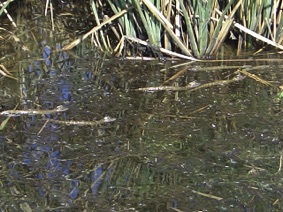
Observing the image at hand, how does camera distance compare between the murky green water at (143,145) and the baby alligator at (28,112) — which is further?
the baby alligator at (28,112)

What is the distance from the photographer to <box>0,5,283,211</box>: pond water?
96.5 inches

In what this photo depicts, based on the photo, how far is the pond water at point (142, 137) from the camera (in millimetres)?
2451

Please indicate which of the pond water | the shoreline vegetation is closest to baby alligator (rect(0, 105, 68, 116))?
the pond water

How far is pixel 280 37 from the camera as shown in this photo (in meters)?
3.95

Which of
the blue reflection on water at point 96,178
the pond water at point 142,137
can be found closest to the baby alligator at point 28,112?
the pond water at point 142,137

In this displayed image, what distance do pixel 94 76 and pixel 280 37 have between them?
45.0 inches

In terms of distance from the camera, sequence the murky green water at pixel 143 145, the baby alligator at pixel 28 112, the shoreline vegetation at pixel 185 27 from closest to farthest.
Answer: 1. the murky green water at pixel 143 145
2. the baby alligator at pixel 28 112
3. the shoreline vegetation at pixel 185 27

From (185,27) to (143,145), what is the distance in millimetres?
1360

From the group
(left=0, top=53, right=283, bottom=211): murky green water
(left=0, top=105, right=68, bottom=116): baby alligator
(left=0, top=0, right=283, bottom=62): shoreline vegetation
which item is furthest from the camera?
(left=0, top=0, right=283, bottom=62): shoreline vegetation

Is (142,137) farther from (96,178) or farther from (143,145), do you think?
(96,178)

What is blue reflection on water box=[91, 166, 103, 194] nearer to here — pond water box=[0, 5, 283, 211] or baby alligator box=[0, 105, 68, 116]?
pond water box=[0, 5, 283, 211]

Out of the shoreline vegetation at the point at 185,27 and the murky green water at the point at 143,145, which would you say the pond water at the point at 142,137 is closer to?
the murky green water at the point at 143,145

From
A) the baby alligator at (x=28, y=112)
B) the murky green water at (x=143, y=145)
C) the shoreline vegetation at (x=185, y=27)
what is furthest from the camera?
the shoreline vegetation at (x=185, y=27)

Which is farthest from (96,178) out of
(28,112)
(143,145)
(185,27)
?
(185,27)
